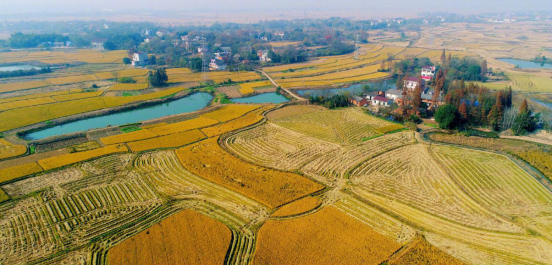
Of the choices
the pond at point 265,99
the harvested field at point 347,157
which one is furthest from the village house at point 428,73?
the harvested field at point 347,157

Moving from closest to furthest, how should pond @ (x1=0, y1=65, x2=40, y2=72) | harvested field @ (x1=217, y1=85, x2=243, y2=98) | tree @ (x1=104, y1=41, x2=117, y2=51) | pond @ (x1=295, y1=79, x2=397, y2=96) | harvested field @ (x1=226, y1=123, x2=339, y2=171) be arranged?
harvested field @ (x1=226, y1=123, x2=339, y2=171) < harvested field @ (x1=217, y1=85, x2=243, y2=98) < pond @ (x1=295, y1=79, x2=397, y2=96) < pond @ (x1=0, y1=65, x2=40, y2=72) < tree @ (x1=104, y1=41, x2=117, y2=51)

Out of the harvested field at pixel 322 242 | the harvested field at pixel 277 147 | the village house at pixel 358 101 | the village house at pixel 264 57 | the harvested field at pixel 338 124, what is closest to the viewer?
the harvested field at pixel 322 242

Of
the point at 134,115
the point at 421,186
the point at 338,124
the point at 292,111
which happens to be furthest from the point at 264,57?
the point at 421,186

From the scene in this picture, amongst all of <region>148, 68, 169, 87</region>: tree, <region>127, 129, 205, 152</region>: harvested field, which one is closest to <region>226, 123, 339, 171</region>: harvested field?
<region>127, 129, 205, 152</region>: harvested field

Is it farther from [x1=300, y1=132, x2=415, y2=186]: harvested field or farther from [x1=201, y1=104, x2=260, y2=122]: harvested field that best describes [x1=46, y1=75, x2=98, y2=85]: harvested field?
[x1=300, y1=132, x2=415, y2=186]: harvested field

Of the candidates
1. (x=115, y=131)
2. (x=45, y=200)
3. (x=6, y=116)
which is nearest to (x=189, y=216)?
(x=45, y=200)

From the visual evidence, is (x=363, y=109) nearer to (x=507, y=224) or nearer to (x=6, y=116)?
(x=507, y=224)

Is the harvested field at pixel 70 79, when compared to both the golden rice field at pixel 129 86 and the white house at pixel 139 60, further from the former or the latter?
the white house at pixel 139 60
